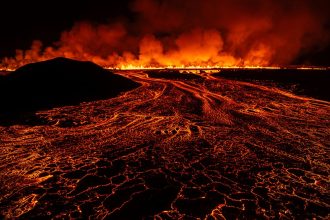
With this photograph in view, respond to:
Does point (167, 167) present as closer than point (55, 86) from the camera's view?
Yes

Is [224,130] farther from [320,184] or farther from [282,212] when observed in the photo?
[282,212]

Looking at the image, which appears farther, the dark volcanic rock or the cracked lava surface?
the dark volcanic rock

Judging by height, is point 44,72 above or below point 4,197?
above

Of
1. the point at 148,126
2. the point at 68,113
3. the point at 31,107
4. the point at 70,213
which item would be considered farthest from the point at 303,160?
the point at 31,107

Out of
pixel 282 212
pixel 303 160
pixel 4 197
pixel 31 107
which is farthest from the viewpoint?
pixel 31 107

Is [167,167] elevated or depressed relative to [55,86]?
depressed
